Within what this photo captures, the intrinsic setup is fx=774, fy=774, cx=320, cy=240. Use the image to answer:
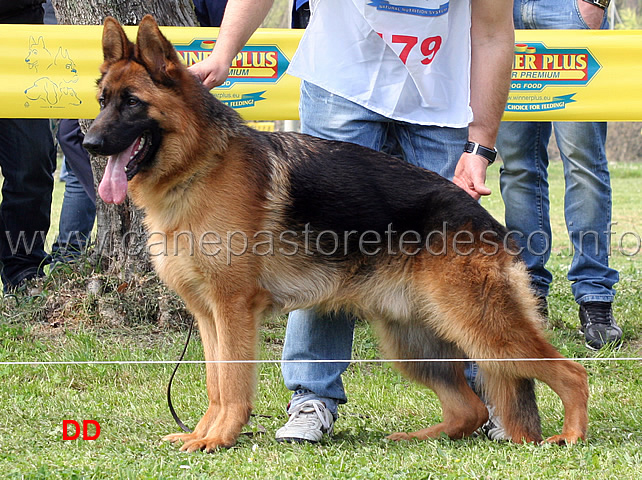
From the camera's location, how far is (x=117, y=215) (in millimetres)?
5355

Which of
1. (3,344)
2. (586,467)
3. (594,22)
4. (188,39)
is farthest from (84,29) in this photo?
(586,467)

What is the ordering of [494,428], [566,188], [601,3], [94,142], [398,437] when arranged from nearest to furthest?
1. [94,142]
2. [398,437]
3. [494,428]
4. [601,3]
5. [566,188]

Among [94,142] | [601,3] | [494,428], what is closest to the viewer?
[94,142]

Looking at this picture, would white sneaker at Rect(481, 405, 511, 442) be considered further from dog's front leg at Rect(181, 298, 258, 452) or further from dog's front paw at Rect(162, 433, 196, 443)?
dog's front paw at Rect(162, 433, 196, 443)

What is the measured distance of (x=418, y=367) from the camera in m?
3.67

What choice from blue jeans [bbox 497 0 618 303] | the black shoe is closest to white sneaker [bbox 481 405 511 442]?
the black shoe

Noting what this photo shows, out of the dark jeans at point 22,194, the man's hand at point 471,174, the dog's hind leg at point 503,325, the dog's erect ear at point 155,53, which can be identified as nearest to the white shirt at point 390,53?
the man's hand at point 471,174

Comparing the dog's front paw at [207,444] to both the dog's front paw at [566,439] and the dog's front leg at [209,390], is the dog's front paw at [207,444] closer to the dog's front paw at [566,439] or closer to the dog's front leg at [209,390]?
the dog's front leg at [209,390]

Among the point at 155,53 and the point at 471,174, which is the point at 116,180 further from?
the point at 471,174

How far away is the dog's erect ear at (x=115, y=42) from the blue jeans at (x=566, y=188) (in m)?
2.98

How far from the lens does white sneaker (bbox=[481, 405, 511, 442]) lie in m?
3.51

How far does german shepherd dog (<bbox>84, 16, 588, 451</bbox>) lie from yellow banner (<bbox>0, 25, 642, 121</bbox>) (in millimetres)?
2393

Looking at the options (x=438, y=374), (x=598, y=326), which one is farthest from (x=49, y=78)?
(x=598, y=326)

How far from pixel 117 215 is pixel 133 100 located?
7.59 feet
